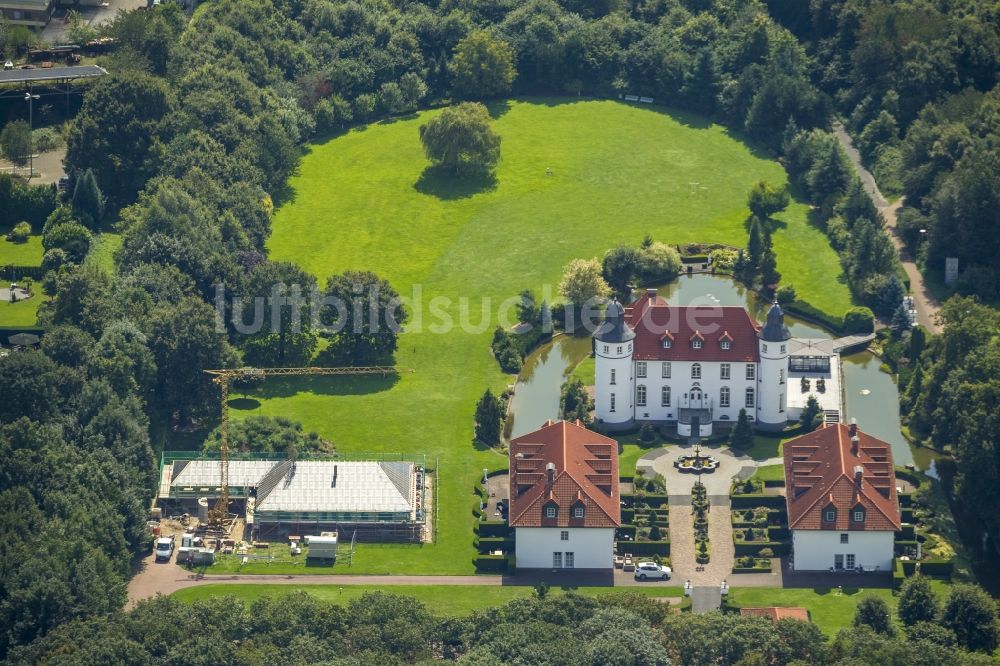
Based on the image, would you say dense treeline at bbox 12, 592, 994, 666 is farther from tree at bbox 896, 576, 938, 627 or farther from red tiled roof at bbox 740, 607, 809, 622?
red tiled roof at bbox 740, 607, 809, 622

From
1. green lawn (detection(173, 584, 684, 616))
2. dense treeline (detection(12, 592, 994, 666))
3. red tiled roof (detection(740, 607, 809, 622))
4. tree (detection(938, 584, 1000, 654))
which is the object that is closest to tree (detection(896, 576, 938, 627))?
tree (detection(938, 584, 1000, 654))

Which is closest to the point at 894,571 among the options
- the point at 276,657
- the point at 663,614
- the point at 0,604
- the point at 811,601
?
the point at 811,601

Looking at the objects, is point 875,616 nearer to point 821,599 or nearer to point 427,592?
point 821,599

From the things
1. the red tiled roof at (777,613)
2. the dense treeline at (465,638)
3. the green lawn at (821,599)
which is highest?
the green lawn at (821,599)

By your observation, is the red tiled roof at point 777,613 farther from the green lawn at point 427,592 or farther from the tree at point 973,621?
the tree at point 973,621

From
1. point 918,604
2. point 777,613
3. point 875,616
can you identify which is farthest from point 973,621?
point 777,613

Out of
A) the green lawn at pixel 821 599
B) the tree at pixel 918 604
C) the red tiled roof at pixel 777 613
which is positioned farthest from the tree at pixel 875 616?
the red tiled roof at pixel 777 613
